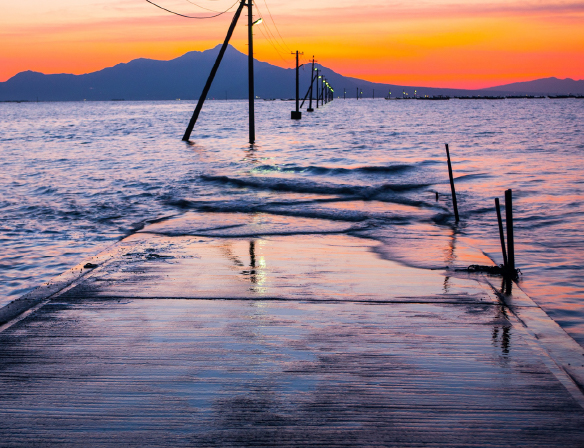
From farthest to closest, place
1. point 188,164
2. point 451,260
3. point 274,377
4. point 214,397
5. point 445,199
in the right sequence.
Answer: point 188,164, point 445,199, point 451,260, point 274,377, point 214,397

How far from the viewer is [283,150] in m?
33.2

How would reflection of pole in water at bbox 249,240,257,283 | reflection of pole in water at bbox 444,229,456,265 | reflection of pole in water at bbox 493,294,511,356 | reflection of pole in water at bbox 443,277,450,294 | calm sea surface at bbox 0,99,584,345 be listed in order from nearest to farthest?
reflection of pole in water at bbox 493,294,511,356
reflection of pole in water at bbox 443,277,450,294
reflection of pole in water at bbox 249,240,257,283
reflection of pole in water at bbox 444,229,456,265
calm sea surface at bbox 0,99,584,345

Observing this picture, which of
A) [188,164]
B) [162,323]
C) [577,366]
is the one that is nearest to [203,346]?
[162,323]

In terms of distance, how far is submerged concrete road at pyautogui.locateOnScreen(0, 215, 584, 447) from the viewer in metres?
3.13

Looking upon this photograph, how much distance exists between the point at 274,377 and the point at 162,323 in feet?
4.99

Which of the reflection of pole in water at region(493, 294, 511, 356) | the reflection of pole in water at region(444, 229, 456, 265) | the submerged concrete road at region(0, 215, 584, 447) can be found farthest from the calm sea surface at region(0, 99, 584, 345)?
the submerged concrete road at region(0, 215, 584, 447)

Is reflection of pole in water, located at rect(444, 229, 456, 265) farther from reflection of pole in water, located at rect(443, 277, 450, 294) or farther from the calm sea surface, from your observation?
reflection of pole in water, located at rect(443, 277, 450, 294)

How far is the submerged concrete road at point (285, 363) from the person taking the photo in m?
3.13

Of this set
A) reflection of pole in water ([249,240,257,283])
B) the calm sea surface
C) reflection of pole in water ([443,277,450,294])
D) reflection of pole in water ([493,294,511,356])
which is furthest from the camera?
the calm sea surface

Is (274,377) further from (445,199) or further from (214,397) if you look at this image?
(445,199)

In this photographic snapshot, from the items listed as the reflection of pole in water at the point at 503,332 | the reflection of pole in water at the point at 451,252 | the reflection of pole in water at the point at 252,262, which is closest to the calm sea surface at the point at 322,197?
the reflection of pole in water at the point at 451,252

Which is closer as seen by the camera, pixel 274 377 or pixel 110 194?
pixel 274 377

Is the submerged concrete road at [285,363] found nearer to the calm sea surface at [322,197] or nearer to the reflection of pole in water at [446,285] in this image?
the reflection of pole in water at [446,285]

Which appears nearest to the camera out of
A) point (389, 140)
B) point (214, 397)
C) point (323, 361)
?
point (214, 397)
